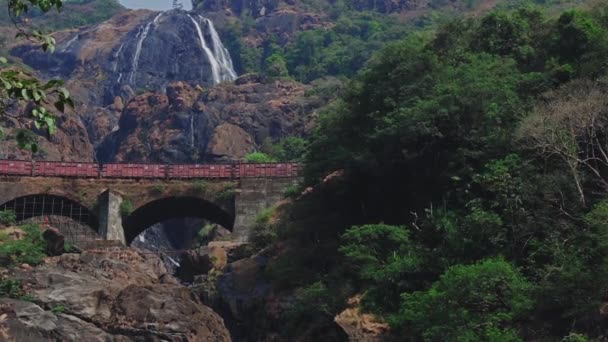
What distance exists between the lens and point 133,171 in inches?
2140

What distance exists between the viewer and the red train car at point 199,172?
54.4m

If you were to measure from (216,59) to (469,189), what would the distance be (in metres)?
83.3

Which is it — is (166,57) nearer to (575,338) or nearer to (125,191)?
(125,191)

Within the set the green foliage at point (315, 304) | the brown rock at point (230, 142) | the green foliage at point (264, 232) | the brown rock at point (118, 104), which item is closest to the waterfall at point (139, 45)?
the brown rock at point (118, 104)

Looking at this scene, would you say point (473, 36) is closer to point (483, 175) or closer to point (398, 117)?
point (398, 117)

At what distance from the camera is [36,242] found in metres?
44.0

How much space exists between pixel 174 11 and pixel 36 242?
7247cm

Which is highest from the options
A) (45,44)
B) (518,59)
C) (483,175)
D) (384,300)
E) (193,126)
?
(45,44)

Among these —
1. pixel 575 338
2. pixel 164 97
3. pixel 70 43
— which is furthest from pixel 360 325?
pixel 70 43

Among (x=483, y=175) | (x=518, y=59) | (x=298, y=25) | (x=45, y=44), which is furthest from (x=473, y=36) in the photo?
(x=298, y=25)

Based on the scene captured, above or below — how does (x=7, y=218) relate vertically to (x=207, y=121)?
above

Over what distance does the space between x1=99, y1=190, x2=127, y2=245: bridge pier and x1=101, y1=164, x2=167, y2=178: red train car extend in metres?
A: 2.13

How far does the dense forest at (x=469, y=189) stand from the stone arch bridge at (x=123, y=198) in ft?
40.8

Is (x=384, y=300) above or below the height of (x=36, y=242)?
above
